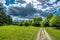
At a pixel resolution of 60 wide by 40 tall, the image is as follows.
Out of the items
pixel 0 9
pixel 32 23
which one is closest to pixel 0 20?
pixel 0 9

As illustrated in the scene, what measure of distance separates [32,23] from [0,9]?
29.1 metres

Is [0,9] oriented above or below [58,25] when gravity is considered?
above

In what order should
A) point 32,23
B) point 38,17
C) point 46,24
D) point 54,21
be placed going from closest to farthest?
point 54,21
point 46,24
point 32,23
point 38,17

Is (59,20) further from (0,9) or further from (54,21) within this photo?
(0,9)

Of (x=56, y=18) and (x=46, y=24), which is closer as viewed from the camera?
(x=56, y=18)

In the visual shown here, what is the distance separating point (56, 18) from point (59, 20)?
1969 mm

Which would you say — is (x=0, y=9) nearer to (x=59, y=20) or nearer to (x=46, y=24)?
(x=46, y=24)

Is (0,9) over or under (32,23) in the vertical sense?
over

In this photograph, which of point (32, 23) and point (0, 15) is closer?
point (0, 15)

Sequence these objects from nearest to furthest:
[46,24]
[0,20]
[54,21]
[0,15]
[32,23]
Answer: [54,21]
[0,20]
[0,15]
[46,24]
[32,23]

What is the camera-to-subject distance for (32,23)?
476 feet

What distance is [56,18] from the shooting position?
98.1 metres

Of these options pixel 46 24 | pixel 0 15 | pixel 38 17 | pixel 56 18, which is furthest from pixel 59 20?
pixel 38 17

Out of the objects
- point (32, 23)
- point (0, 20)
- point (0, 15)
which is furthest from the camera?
point (32, 23)
